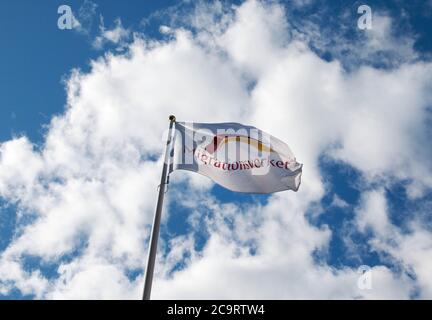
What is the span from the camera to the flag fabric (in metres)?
14.7

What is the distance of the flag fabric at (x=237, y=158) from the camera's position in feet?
48.2

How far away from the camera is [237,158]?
15.2 m

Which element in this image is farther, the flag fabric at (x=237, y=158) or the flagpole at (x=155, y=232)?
the flag fabric at (x=237, y=158)

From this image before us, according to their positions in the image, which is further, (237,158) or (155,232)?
(237,158)

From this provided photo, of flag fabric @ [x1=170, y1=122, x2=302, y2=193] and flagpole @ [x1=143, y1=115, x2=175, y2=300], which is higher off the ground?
flag fabric @ [x1=170, y1=122, x2=302, y2=193]

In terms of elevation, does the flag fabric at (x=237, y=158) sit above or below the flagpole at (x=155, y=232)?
above

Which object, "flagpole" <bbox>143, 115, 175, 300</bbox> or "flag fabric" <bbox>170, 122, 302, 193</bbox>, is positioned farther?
"flag fabric" <bbox>170, 122, 302, 193</bbox>

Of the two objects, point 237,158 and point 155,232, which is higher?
point 237,158
